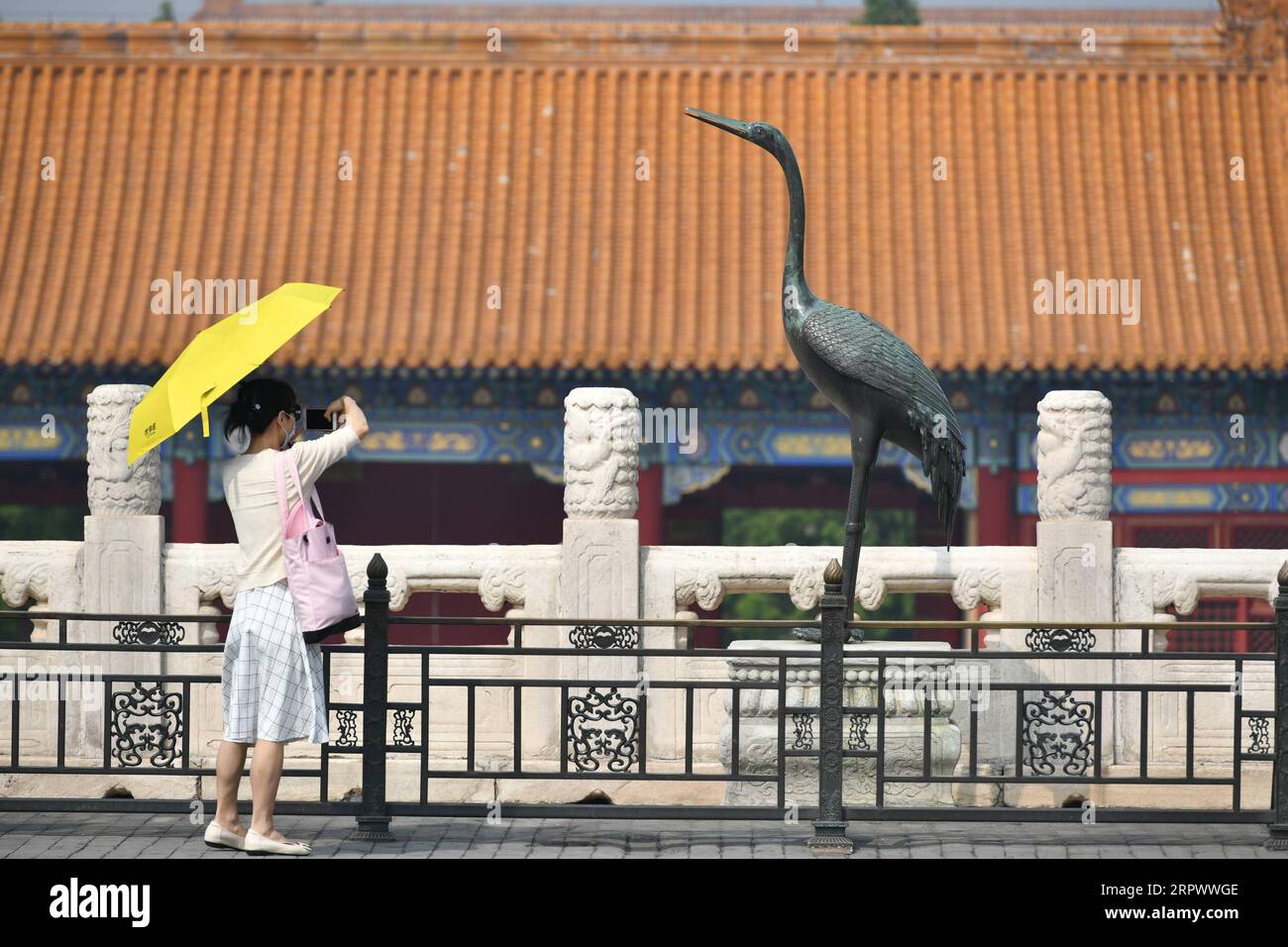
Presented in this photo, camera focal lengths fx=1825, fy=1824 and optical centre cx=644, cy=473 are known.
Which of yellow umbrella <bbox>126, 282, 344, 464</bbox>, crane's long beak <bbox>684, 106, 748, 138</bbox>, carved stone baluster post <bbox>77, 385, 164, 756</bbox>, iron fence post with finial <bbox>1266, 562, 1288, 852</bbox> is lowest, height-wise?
iron fence post with finial <bbox>1266, 562, 1288, 852</bbox>

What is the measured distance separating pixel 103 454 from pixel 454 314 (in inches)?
152

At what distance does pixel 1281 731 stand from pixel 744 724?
222cm

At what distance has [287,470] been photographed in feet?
19.9

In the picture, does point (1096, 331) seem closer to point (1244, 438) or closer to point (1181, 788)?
point (1244, 438)

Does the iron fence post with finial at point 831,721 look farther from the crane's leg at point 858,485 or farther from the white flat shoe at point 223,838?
the white flat shoe at point 223,838

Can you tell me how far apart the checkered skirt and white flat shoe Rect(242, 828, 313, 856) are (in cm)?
34

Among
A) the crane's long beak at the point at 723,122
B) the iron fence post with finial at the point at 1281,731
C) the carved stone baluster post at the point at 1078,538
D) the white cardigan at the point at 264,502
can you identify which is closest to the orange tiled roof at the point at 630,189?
the carved stone baluster post at the point at 1078,538

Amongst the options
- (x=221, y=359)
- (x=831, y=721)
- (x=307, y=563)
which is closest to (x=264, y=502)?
(x=307, y=563)

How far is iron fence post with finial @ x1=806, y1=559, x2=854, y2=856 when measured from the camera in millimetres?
6539

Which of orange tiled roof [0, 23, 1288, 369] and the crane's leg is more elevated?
orange tiled roof [0, 23, 1288, 369]

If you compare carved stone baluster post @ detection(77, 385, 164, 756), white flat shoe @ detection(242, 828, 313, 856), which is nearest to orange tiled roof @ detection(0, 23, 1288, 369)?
carved stone baluster post @ detection(77, 385, 164, 756)

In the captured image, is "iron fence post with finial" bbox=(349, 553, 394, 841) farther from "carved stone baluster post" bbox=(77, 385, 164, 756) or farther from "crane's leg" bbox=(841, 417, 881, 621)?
"carved stone baluster post" bbox=(77, 385, 164, 756)

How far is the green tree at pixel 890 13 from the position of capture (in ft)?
77.2

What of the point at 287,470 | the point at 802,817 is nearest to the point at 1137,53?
the point at 802,817
